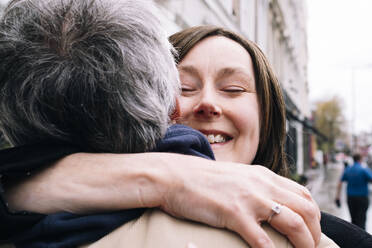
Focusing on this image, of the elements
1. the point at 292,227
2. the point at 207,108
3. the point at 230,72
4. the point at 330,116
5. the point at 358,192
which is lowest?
the point at 330,116

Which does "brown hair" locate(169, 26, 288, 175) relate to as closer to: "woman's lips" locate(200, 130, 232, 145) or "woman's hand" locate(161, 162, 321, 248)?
"woman's lips" locate(200, 130, 232, 145)

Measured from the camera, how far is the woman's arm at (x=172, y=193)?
2.99ft

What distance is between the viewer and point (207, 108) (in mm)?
1526

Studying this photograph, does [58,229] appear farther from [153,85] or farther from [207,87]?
[207,87]

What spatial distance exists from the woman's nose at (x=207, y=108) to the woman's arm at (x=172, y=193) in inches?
22.2

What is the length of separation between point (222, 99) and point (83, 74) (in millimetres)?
830

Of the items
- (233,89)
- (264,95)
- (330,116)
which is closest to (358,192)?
(264,95)

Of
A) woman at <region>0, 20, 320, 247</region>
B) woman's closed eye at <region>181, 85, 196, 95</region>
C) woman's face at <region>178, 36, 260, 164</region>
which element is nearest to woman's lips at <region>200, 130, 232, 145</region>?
woman's face at <region>178, 36, 260, 164</region>

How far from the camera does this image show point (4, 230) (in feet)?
2.97

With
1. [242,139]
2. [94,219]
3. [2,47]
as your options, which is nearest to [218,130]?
[242,139]

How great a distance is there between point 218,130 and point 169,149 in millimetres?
575

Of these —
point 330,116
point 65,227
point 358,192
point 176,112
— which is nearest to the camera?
point 65,227

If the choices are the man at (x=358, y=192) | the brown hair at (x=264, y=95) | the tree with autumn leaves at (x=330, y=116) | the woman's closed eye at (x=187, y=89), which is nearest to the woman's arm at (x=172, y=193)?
the woman's closed eye at (x=187, y=89)

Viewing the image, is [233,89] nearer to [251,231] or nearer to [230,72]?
[230,72]
